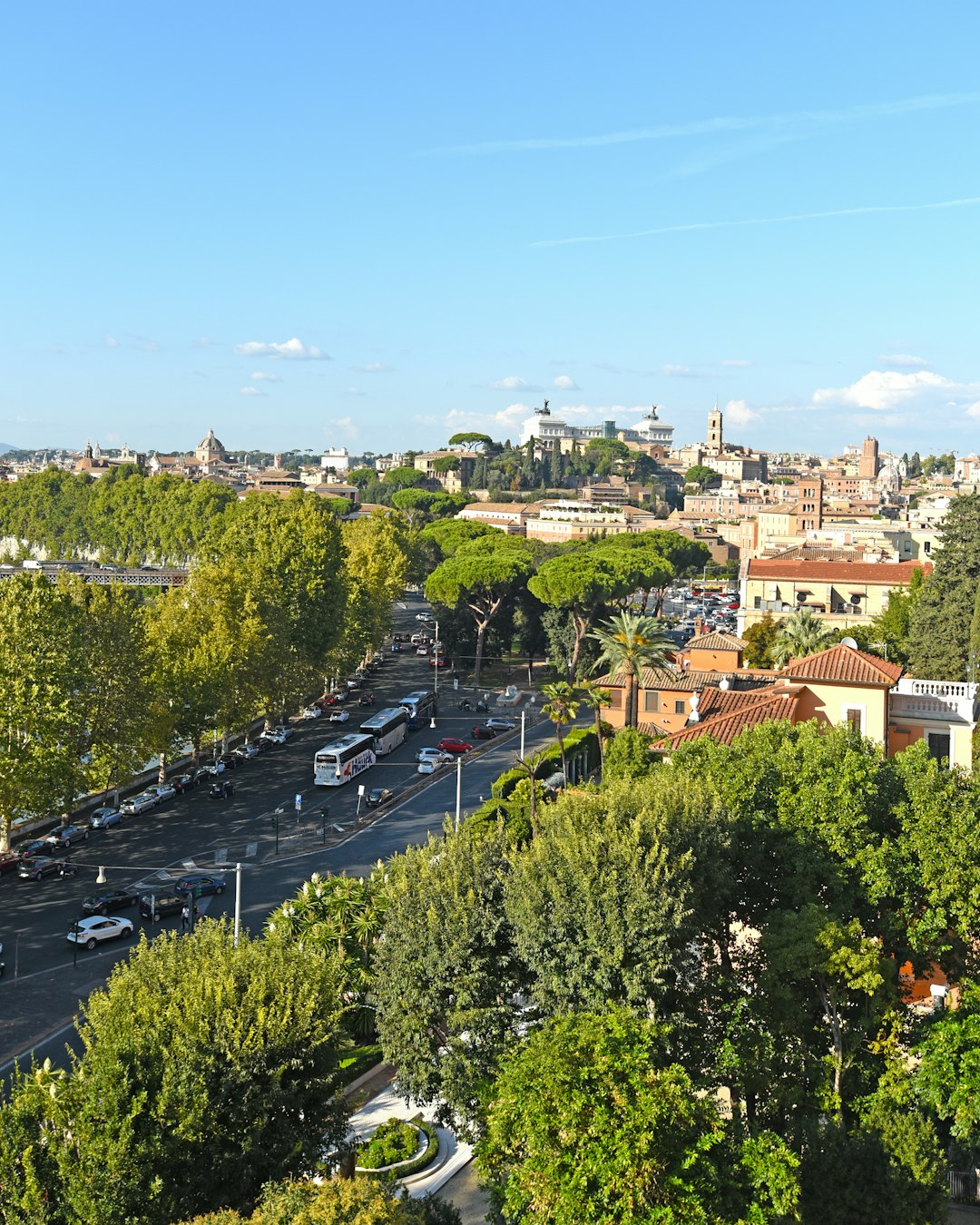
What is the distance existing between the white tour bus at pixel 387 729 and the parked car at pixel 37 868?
2045cm

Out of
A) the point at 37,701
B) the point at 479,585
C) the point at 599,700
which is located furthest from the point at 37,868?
the point at 479,585

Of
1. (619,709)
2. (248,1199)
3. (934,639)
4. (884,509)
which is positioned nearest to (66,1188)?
(248,1199)

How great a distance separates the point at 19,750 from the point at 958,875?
31533mm

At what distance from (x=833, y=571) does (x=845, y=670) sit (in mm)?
50350

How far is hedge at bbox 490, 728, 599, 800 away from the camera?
47812 mm

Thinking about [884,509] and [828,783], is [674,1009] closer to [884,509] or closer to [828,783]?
[828,783]

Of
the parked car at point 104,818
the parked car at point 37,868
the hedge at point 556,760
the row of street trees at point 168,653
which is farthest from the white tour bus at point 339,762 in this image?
the parked car at point 37,868

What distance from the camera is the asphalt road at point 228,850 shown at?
32.6m

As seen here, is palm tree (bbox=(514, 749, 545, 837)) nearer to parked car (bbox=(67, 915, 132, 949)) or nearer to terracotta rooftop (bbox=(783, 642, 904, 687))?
terracotta rooftop (bbox=(783, 642, 904, 687))

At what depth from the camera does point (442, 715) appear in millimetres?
73125

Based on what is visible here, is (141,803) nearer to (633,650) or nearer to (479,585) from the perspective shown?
(633,650)

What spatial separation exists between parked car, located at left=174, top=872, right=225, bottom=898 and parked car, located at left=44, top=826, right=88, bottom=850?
654 cm

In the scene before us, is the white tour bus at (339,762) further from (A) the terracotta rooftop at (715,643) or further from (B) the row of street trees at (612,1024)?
(B) the row of street trees at (612,1024)

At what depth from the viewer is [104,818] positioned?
48.8 meters
